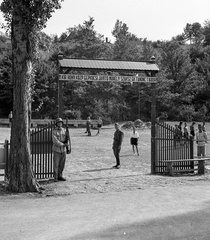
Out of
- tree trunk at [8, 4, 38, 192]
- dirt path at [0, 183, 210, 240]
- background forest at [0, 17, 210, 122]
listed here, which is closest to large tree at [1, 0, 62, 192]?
tree trunk at [8, 4, 38, 192]

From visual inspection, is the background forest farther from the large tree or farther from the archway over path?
the large tree

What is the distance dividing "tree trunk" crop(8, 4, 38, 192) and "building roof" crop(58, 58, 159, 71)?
2.66 metres

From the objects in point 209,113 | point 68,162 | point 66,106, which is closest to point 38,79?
point 66,106

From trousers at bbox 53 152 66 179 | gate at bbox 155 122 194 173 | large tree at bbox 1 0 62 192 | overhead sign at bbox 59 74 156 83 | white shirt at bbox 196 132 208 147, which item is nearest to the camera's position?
large tree at bbox 1 0 62 192

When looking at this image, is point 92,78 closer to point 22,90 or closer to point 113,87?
point 22,90

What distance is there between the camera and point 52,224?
5.99 meters

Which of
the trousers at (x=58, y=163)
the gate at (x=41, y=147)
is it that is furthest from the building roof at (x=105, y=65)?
the trousers at (x=58, y=163)

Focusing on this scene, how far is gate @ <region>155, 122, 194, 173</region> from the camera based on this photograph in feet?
37.8

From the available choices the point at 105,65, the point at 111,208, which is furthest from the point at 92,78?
Answer: the point at 111,208

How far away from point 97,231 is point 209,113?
4421cm

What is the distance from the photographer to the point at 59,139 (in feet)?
32.8

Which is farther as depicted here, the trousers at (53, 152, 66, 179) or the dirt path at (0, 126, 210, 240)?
the trousers at (53, 152, 66, 179)

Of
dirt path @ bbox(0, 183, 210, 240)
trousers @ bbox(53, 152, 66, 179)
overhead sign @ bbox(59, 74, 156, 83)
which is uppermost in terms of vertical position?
overhead sign @ bbox(59, 74, 156, 83)

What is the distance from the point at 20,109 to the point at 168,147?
544 cm
